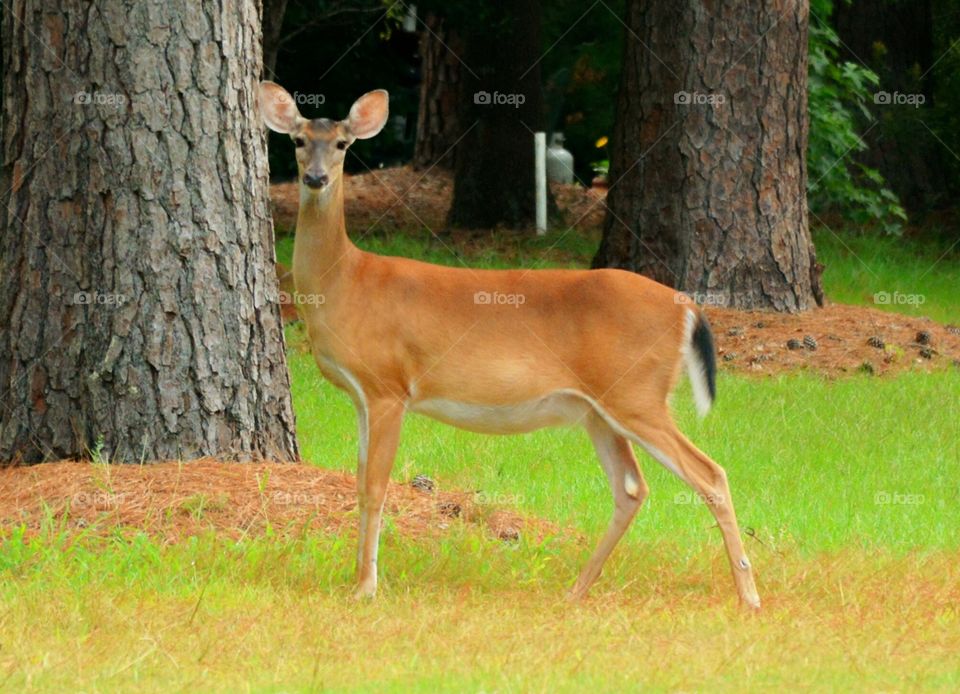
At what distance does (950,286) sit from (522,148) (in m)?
4.97

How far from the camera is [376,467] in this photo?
20.9 ft

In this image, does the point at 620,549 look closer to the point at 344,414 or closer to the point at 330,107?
the point at 344,414

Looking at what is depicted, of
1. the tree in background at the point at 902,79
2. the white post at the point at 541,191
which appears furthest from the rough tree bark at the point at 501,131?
the tree in background at the point at 902,79

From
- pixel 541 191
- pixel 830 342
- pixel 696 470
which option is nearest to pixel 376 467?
pixel 696 470

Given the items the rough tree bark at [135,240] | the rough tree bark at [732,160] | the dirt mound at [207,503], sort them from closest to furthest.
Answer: the dirt mound at [207,503]
the rough tree bark at [135,240]
the rough tree bark at [732,160]

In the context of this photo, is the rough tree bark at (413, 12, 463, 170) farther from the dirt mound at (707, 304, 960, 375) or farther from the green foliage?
the dirt mound at (707, 304, 960, 375)

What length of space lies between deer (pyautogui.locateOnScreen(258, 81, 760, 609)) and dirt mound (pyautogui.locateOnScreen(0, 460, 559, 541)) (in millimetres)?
618

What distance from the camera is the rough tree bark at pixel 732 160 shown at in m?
Result: 12.3

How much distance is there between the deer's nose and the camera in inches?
248

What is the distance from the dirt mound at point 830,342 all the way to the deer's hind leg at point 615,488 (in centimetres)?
484

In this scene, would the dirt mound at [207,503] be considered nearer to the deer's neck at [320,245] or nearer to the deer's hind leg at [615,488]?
the deer's hind leg at [615,488]

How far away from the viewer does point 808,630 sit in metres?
5.68

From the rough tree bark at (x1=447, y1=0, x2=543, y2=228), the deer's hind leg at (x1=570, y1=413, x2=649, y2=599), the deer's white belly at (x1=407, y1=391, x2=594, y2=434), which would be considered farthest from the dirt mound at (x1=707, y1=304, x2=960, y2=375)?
the rough tree bark at (x1=447, y1=0, x2=543, y2=228)

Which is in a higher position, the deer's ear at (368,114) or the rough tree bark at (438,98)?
the deer's ear at (368,114)
